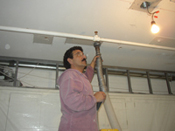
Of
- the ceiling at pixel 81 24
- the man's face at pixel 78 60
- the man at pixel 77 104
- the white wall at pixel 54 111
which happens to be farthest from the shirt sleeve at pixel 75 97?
the white wall at pixel 54 111

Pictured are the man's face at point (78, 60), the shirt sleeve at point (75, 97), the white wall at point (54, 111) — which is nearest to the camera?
the shirt sleeve at point (75, 97)

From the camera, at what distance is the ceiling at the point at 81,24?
137 cm

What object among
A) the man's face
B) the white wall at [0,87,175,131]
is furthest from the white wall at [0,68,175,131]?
the man's face

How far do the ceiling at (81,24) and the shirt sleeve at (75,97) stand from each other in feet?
2.42

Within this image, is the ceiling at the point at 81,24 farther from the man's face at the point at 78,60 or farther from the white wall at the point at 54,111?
the white wall at the point at 54,111

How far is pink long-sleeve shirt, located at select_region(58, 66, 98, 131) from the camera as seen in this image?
3.17 ft

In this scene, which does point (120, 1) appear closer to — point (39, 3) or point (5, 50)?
point (39, 3)

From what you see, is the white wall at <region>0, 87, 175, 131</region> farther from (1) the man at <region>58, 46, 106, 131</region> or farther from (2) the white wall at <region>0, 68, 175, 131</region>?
(1) the man at <region>58, 46, 106, 131</region>

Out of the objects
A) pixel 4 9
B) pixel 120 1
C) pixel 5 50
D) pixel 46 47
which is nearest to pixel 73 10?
pixel 120 1

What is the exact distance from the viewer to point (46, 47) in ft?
6.49

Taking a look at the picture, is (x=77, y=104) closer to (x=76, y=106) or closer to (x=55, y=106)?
(x=76, y=106)

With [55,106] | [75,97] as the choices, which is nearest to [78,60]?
[75,97]

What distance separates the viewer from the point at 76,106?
3.16 ft

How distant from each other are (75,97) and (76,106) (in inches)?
2.3
